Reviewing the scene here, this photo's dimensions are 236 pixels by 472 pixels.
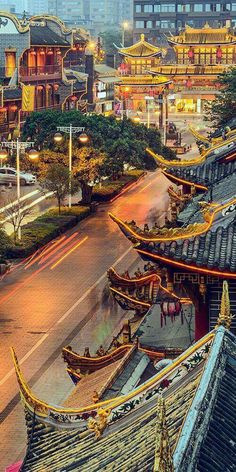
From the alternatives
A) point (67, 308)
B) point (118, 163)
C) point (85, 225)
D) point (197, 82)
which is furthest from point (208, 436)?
point (197, 82)

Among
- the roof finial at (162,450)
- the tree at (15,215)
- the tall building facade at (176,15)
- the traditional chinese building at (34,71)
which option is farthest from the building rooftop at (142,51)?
the roof finial at (162,450)

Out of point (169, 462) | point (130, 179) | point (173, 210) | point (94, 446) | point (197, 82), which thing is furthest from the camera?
point (197, 82)

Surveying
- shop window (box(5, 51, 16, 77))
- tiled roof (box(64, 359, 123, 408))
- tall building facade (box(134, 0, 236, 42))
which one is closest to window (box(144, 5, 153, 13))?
tall building facade (box(134, 0, 236, 42))

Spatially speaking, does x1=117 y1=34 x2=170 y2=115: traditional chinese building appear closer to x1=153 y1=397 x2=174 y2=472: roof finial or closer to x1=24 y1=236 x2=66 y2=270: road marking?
x1=24 y1=236 x2=66 y2=270: road marking

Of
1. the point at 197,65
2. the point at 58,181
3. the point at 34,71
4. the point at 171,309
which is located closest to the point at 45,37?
the point at 34,71

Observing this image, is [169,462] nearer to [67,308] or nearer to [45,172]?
[67,308]

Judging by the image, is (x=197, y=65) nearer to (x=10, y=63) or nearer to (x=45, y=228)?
(x=10, y=63)
